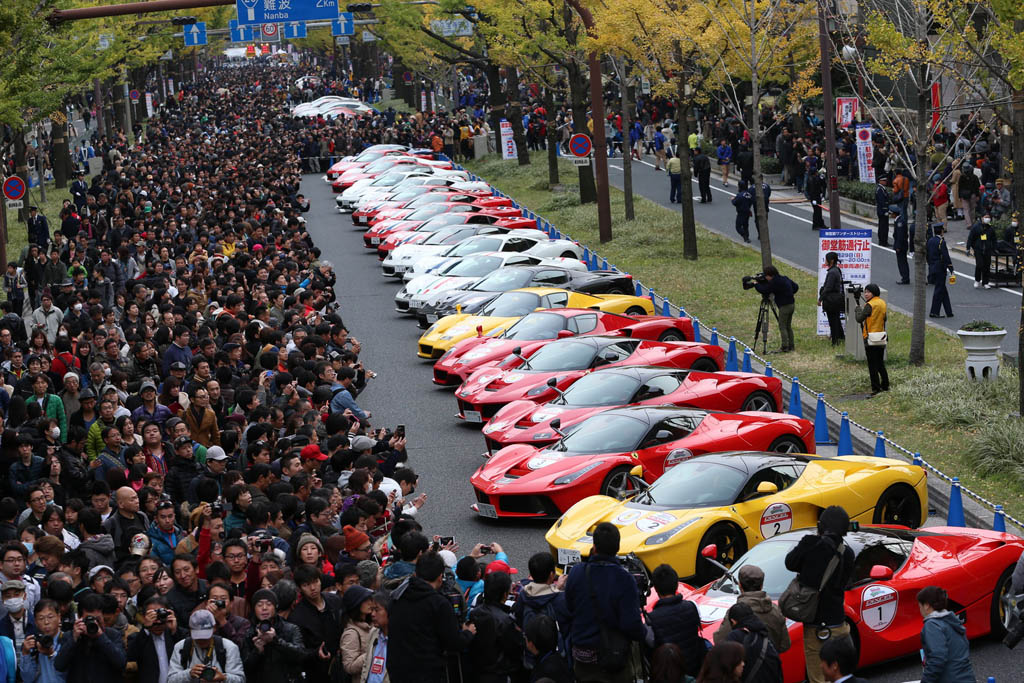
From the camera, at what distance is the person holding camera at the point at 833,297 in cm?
2109

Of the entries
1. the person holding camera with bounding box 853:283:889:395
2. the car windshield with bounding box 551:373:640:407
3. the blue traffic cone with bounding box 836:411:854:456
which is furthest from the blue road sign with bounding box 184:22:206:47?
the blue traffic cone with bounding box 836:411:854:456

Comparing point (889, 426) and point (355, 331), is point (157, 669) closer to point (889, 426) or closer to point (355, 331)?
point (889, 426)

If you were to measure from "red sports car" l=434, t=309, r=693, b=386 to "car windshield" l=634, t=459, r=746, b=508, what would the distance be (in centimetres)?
734

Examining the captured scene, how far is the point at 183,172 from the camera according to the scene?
4006 cm

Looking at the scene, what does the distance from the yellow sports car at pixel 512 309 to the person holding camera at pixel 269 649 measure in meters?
13.3

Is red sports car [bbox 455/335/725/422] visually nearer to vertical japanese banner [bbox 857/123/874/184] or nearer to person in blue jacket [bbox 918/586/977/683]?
person in blue jacket [bbox 918/586/977/683]

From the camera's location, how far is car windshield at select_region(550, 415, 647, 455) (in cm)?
1410

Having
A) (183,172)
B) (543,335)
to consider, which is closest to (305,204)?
(183,172)

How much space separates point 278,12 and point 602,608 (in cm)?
2956

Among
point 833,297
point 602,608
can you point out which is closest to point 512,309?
point 833,297

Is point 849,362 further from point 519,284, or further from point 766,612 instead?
point 766,612

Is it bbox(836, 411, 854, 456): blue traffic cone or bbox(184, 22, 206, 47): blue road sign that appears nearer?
bbox(836, 411, 854, 456): blue traffic cone

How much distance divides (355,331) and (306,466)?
12428 millimetres

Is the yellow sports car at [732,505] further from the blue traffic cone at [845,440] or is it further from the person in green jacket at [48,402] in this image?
the person in green jacket at [48,402]
